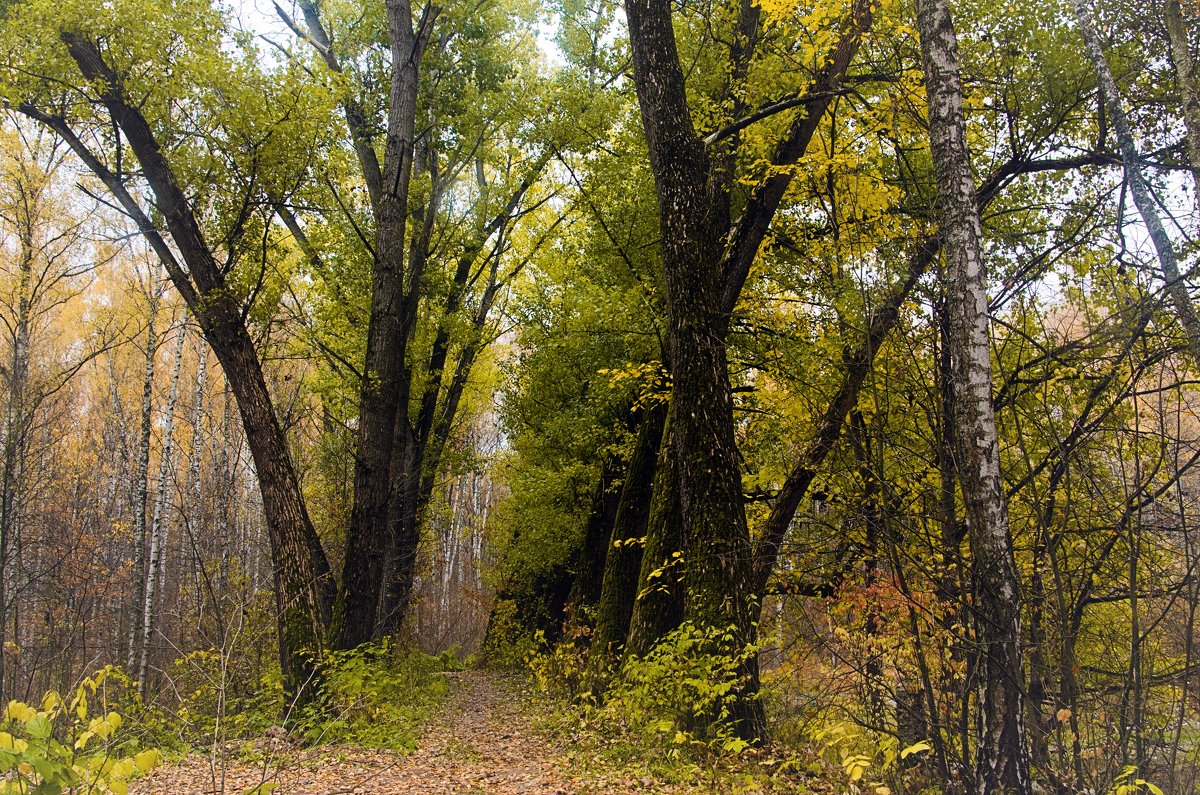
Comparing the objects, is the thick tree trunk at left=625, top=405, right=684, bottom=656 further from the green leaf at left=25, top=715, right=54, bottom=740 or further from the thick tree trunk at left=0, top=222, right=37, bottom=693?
the thick tree trunk at left=0, top=222, right=37, bottom=693

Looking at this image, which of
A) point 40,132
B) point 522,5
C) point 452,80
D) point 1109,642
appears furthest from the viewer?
point 522,5

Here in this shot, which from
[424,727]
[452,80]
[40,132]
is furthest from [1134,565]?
[40,132]

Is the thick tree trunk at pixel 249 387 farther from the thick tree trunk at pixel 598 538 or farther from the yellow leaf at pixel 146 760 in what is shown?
the thick tree trunk at pixel 598 538

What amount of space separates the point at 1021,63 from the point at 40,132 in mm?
15240

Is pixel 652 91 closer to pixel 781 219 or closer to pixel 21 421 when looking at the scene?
pixel 781 219

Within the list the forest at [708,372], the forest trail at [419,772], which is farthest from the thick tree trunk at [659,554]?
the forest trail at [419,772]

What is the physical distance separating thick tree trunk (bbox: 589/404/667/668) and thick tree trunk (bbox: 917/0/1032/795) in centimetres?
517

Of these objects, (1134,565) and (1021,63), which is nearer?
(1134,565)

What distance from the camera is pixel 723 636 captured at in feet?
18.9

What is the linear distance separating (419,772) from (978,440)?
5352mm

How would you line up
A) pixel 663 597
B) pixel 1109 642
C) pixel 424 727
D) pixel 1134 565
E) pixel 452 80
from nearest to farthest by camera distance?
1. pixel 1134 565
2. pixel 1109 642
3. pixel 663 597
4. pixel 424 727
5. pixel 452 80

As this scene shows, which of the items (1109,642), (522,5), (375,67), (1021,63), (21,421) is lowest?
(1109,642)

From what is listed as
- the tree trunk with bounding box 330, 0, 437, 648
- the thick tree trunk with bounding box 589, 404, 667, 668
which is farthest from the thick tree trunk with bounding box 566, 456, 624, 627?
the tree trunk with bounding box 330, 0, 437, 648

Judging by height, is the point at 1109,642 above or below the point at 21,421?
below
